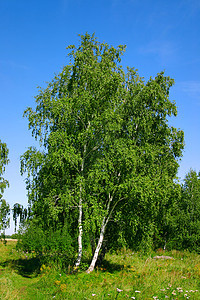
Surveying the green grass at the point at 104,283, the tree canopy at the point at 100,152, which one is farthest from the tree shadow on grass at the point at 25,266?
the tree canopy at the point at 100,152

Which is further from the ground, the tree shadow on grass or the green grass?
the tree shadow on grass

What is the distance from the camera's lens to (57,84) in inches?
822

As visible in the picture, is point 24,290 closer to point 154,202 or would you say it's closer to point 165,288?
point 165,288

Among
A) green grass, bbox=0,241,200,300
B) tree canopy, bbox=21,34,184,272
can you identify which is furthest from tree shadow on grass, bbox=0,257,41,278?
tree canopy, bbox=21,34,184,272

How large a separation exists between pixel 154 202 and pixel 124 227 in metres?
2.44

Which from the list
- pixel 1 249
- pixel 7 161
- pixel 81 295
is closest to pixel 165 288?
pixel 81 295

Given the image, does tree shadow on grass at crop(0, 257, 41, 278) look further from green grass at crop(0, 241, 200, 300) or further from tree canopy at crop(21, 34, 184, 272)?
tree canopy at crop(21, 34, 184, 272)

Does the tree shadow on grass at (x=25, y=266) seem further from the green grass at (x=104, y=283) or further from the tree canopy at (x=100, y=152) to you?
the tree canopy at (x=100, y=152)

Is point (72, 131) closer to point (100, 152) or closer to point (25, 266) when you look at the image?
point (100, 152)

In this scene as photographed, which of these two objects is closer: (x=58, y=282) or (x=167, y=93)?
(x=58, y=282)

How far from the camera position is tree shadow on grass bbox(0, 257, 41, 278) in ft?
64.6

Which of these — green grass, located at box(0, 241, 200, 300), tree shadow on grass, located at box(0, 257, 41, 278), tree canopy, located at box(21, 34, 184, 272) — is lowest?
green grass, located at box(0, 241, 200, 300)

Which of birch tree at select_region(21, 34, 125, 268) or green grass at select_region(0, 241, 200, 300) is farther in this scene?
birch tree at select_region(21, 34, 125, 268)

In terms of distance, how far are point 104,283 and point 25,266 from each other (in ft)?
30.7
